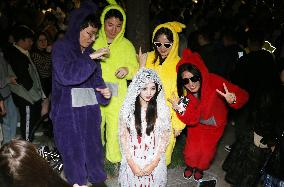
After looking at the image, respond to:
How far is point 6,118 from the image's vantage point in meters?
5.59

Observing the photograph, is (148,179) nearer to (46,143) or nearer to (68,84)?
(68,84)

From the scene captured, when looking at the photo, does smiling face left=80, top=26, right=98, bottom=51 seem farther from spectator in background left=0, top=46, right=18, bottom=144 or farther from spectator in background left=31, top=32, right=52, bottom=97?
spectator in background left=31, top=32, right=52, bottom=97

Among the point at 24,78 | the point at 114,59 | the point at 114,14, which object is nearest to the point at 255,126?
the point at 114,59

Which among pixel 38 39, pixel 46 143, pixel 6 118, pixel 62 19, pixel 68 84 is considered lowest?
pixel 46 143

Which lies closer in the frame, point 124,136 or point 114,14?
point 124,136

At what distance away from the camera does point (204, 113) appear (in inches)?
186

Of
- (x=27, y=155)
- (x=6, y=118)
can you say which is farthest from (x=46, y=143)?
(x=27, y=155)

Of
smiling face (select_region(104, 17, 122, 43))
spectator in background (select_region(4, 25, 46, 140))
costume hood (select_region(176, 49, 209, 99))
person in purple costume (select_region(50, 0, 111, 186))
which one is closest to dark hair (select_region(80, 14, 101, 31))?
person in purple costume (select_region(50, 0, 111, 186))

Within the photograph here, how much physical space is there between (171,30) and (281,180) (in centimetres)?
206

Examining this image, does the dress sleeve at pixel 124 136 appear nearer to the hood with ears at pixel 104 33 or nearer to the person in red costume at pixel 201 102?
the person in red costume at pixel 201 102

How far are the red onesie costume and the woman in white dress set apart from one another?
56 centimetres

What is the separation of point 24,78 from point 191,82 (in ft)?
7.60

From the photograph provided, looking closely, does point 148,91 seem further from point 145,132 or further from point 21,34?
point 21,34

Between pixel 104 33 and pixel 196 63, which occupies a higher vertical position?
pixel 104 33
